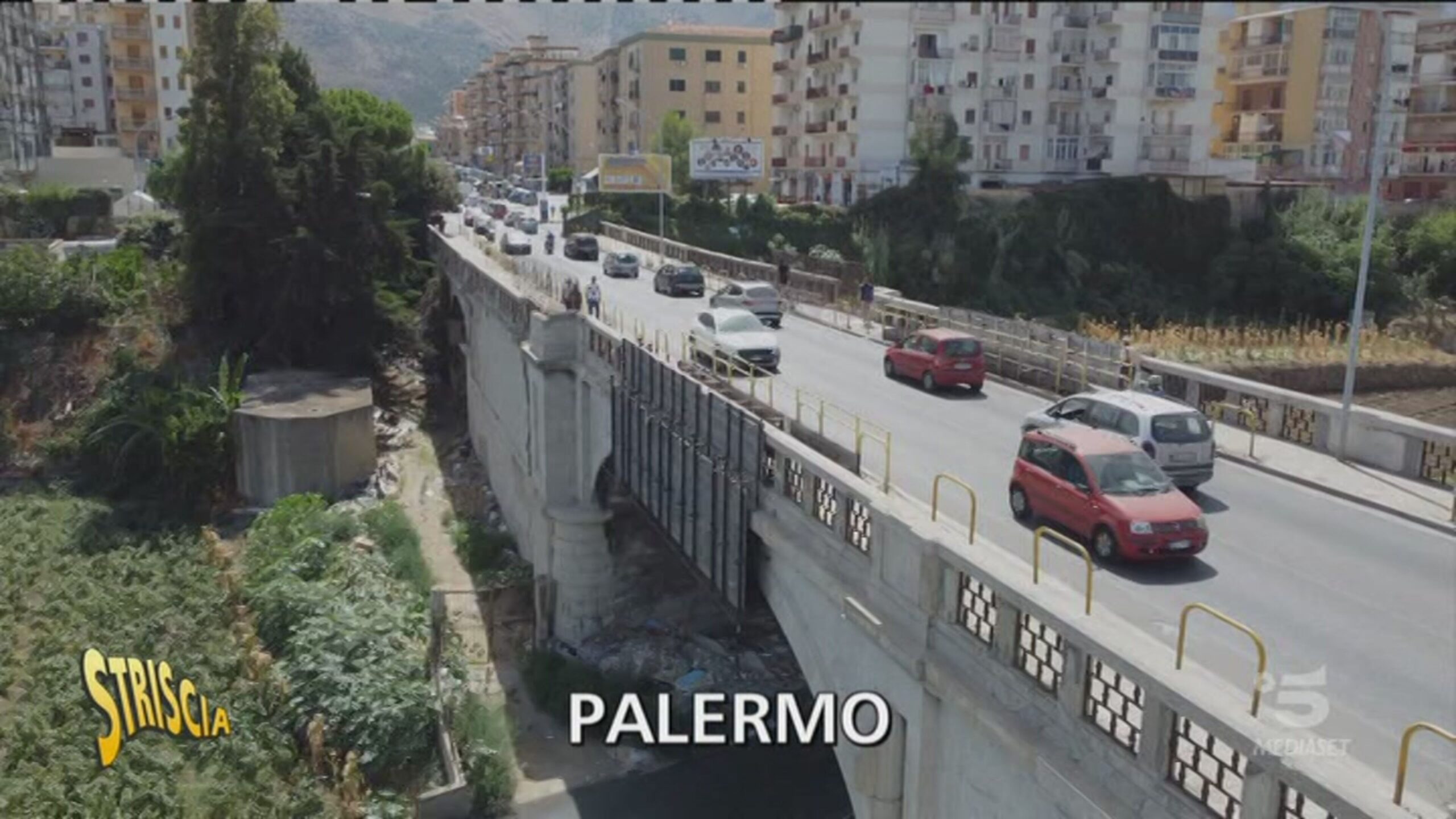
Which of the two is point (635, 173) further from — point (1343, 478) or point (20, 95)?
point (1343, 478)

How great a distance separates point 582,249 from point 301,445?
28.6 meters

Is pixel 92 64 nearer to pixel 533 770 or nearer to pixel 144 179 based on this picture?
pixel 144 179

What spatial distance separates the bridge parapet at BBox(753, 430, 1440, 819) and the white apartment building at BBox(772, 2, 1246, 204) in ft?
221

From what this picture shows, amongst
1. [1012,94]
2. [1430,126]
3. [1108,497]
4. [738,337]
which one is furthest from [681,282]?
[1430,126]

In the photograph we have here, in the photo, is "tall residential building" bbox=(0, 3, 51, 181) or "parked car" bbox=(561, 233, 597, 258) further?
"tall residential building" bbox=(0, 3, 51, 181)

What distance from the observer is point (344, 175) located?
4544cm

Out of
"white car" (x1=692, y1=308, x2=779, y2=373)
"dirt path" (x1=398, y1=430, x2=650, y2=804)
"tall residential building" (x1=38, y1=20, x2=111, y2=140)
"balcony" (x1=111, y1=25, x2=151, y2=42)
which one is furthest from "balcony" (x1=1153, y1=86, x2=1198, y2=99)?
"tall residential building" (x1=38, y1=20, x2=111, y2=140)

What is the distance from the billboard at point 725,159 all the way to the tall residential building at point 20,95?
1803 inches

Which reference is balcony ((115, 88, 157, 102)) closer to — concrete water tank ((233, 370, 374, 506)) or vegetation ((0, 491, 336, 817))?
concrete water tank ((233, 370, 374, 506))

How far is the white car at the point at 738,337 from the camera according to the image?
28.3 metres

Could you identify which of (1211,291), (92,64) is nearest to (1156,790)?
(1211,291)

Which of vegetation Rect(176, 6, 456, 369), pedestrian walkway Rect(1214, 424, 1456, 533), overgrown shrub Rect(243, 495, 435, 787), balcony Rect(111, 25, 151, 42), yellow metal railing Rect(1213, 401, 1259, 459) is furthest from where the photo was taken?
balcony Rect(111, 25, 151, 42)

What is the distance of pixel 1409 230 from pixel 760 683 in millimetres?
67906

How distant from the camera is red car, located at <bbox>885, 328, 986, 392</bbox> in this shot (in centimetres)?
2658
